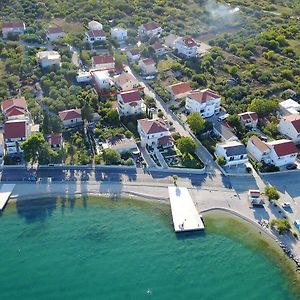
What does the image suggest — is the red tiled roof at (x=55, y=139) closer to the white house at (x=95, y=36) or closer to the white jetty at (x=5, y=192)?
the white jetty at (x=5, y=192)

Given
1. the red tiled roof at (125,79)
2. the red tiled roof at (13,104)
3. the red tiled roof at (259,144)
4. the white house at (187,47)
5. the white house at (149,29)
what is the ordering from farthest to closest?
the white house at (149,29) → the white house at (187,47) → the red tiled roof at (125,79) → the red tiled roof at (13,104) → the red tiled roof at (259,144)

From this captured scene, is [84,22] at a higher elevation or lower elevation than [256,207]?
higher

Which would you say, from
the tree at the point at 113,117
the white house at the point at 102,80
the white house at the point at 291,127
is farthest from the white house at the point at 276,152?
the white house at the point at 102,80

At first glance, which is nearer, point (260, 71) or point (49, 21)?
point (260, 71)

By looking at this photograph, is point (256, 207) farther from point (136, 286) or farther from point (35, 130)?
point (35, 130)

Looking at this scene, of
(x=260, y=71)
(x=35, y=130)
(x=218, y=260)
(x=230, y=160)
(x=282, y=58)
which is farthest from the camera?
(x=282, y=58)

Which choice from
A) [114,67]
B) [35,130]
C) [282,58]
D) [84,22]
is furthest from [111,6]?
[35,130]
